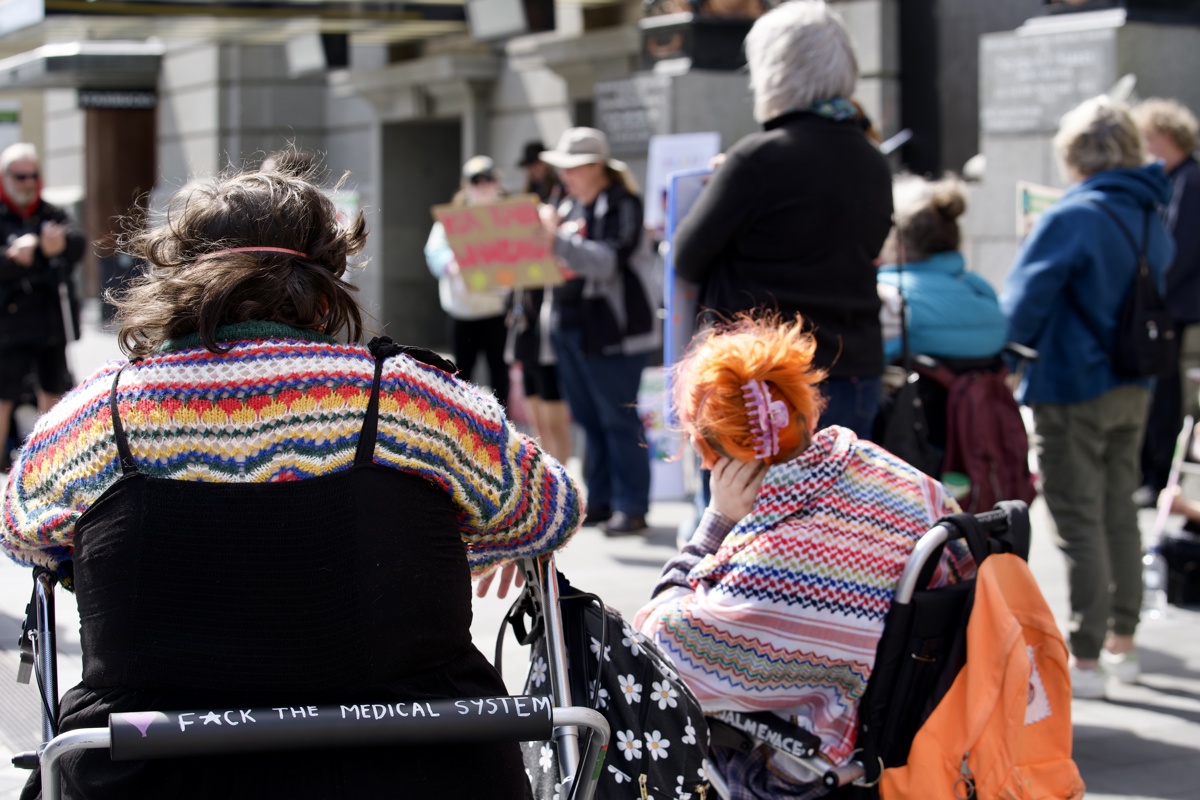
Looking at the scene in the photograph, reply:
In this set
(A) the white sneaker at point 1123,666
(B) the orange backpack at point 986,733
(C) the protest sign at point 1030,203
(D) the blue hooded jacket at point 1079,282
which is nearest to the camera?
(B) the orange backpack at point 986,733

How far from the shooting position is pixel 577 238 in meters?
7.18

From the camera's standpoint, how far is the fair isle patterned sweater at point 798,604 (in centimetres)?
294

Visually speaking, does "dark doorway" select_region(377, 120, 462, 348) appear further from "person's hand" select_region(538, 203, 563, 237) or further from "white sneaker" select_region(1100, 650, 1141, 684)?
"white sneaker" select_region(1100, 650, 1141, 684)

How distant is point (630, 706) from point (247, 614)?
0.70 meters

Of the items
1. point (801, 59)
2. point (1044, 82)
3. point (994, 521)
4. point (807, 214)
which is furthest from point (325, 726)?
point (1044, 82)

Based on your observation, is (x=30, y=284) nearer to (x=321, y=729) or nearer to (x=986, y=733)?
(x=986, y=733)

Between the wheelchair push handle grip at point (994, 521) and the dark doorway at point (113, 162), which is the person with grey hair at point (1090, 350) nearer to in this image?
the wheelchair push handle grip at point (994, 521)

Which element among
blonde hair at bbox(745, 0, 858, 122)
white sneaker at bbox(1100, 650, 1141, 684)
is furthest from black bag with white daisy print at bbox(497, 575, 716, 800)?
white sneaker at bbox(1100, 650, 1141, 684)

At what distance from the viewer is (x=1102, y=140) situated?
192 inches

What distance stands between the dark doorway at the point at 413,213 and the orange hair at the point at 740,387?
14.4 meters

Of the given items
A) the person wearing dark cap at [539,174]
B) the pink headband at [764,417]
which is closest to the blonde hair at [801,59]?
the pink headband at [764,417]

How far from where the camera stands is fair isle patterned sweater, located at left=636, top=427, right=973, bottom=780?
9.66 feet

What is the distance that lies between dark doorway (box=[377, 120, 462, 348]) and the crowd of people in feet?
42.4

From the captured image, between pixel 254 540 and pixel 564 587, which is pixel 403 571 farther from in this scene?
pixel 564 587
